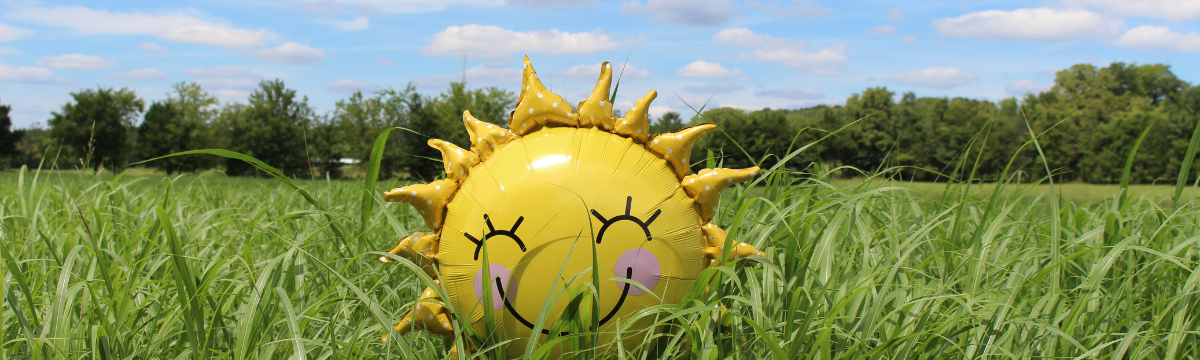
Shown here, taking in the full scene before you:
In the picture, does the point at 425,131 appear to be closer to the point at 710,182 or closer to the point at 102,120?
the point at 102,120

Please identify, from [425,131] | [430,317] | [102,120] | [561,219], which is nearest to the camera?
[561,219]

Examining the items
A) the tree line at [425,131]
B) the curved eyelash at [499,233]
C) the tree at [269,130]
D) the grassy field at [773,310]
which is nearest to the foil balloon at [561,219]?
the curved eyelash at [499,233]

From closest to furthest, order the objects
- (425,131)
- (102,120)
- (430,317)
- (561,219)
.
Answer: (561,219) → (430,317) → (425,131) → (102,120)

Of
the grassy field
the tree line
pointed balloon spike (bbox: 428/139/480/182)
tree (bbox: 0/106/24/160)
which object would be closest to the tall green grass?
the grassy field

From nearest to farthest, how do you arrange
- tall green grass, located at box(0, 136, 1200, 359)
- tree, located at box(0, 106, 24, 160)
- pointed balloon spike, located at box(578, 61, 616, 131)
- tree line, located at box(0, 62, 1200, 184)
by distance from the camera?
tall green grass, located at box(0, 136, 1200, 359) < pointed balloon spike, located at box(578, 61, 616, 131) < tree line, located at box(0, 62, 1200, 184) < tree, located at box(0, 106, 24, 160)

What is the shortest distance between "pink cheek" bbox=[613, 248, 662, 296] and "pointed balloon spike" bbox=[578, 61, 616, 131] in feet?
1.42

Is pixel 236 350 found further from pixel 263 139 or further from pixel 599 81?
pixel 263 139

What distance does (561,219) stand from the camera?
5.73 ft

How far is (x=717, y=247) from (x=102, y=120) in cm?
4078

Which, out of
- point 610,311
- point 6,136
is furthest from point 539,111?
point 6,136

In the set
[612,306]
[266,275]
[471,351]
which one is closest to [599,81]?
[612,306]

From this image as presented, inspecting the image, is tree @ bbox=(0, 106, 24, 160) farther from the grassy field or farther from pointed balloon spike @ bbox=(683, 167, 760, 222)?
pointed balloon spike @ bbox=(683, 167, 760, 222)

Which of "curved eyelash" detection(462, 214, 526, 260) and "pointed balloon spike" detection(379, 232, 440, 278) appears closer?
"curved eyelash" detection(462, 214, 526, 260)

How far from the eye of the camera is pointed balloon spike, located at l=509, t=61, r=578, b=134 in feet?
6.40
